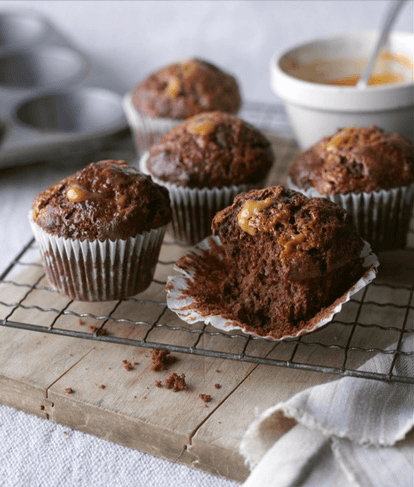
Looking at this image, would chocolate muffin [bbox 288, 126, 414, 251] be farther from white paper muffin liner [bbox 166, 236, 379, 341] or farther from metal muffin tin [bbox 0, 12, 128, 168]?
metal muffin tin [bbox 0, 12, 128, 168]

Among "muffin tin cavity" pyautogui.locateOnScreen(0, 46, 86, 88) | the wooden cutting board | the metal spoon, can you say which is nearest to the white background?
"muffin tin cavity" pyautogui.locateOnScreen(0, 46, 86, 88)

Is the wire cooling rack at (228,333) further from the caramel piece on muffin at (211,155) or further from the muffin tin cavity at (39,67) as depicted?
the muffin tin cavity at (39,67)

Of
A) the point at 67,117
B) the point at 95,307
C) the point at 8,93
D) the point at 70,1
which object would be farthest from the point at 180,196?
the point at 70,1

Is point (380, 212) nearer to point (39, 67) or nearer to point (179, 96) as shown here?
point (179, 96)

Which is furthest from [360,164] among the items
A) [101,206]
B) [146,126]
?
[146,126]

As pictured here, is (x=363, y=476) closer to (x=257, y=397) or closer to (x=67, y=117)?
Result: (x=257, y=397)

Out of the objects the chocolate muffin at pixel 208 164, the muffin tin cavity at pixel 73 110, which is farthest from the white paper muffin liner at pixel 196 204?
the muffin tin cavity at pixel 73 110

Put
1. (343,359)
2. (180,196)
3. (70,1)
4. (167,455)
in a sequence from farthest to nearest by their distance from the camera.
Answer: (70,1) → (180,196) → (343,359) → (167,455)
